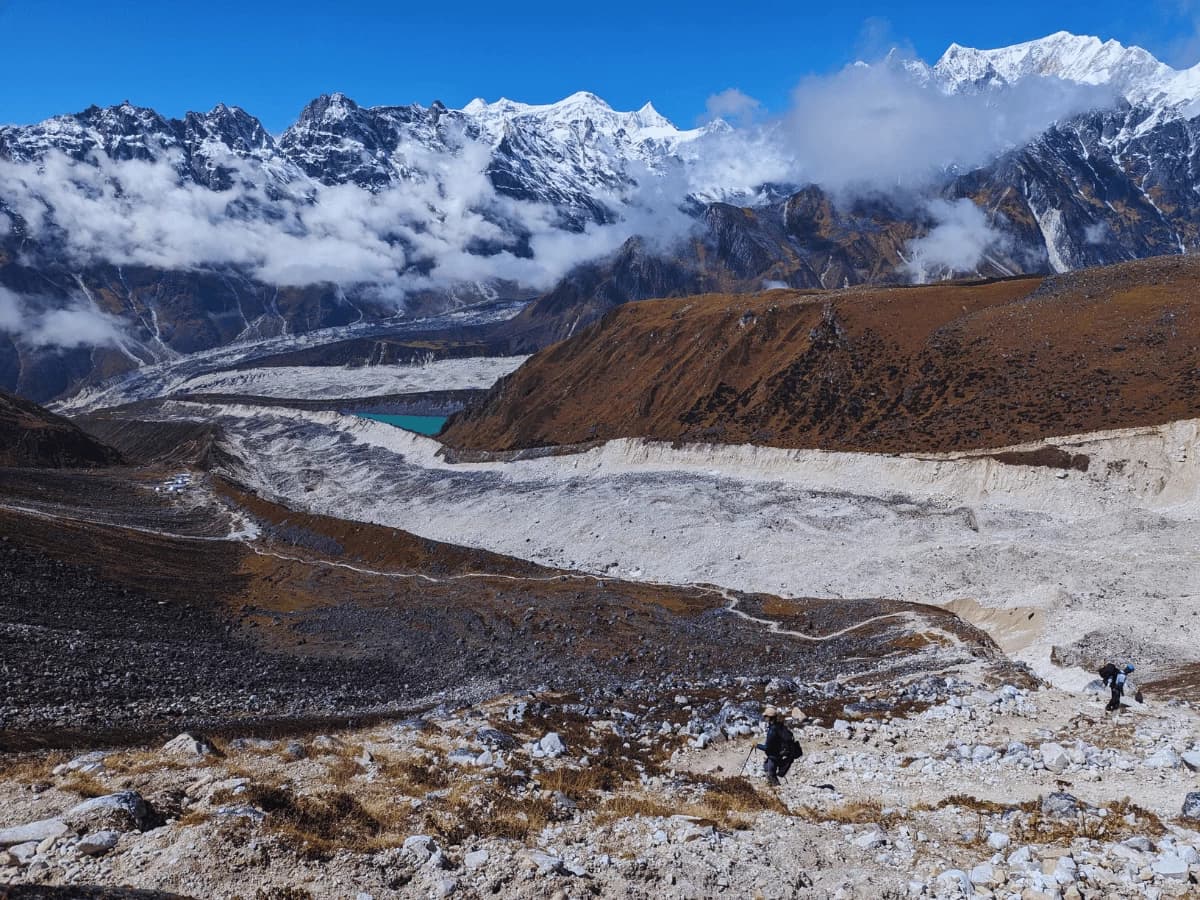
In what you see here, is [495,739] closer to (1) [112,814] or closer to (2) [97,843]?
(1) [112,814]

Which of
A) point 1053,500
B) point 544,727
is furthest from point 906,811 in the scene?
point 1053,500

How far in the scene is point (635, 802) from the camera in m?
14.4

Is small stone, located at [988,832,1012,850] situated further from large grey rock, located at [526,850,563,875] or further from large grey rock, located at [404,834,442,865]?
large grey rock, located at [404,834,442,865]

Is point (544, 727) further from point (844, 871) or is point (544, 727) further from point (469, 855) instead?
point (844, 871)

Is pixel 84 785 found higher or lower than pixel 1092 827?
lower

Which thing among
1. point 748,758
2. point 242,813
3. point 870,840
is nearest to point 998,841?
point 870,840

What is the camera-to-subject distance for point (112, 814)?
1183 cm

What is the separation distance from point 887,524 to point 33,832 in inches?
2008

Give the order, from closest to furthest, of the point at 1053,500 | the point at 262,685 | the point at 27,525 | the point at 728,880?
1. the point at 728,880
2. the point at 262,685
3. the point at 27,525
4. the point at 1053,500

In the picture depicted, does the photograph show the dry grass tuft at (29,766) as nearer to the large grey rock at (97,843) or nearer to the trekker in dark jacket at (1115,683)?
the large grey rock at (97,843)

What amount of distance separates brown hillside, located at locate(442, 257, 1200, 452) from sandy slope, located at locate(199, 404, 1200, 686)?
3.36m

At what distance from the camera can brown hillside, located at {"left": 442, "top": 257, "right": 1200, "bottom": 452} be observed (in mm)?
59500

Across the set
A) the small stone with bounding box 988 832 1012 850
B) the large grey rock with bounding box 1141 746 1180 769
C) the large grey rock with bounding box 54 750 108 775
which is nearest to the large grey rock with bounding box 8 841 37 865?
the large grey rock with bounding box 54 750 108 775

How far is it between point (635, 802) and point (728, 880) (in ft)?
10.6
